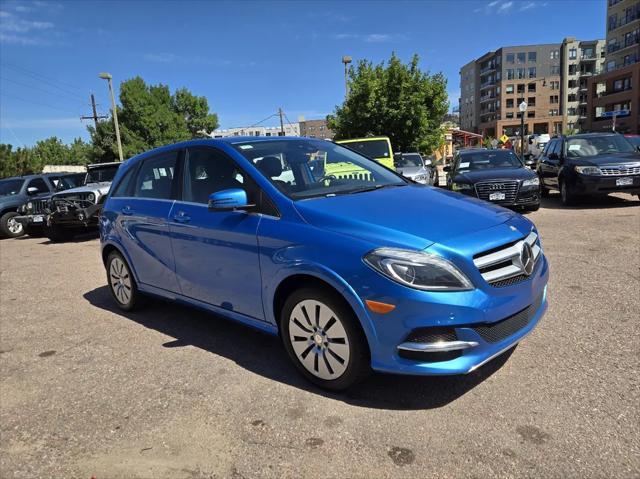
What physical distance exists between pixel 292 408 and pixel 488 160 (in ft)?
32.9

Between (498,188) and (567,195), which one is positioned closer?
(498,188)

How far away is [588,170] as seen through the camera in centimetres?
1038

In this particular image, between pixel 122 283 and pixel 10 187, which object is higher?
pixel 10 187

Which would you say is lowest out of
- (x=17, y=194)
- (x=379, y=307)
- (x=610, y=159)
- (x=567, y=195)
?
(x=567, y=195)

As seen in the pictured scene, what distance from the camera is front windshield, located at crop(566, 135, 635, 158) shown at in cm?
1103

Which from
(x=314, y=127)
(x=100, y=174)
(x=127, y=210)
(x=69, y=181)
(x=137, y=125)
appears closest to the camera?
(x=127, y=210)

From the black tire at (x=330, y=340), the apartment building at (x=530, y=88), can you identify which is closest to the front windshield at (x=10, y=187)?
the black tire at (x=330, y=340)

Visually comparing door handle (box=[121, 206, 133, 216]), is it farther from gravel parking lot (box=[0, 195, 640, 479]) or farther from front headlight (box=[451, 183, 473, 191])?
front headlight (box=[451, 183, 473, 191])

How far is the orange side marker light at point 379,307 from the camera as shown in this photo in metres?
2.72

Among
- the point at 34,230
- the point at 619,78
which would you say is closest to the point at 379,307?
the point at 34,230

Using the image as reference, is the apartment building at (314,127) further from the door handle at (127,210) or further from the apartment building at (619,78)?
the door handle at (127,210)

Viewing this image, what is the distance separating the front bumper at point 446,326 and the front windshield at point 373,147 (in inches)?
416

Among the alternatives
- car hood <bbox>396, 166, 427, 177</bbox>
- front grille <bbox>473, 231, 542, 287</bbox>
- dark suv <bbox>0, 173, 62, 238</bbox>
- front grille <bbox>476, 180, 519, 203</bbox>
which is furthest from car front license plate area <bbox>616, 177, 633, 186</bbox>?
dark suv <bbox>0, 173, 62, 238</bbox>

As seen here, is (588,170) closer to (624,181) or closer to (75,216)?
(624,181)
